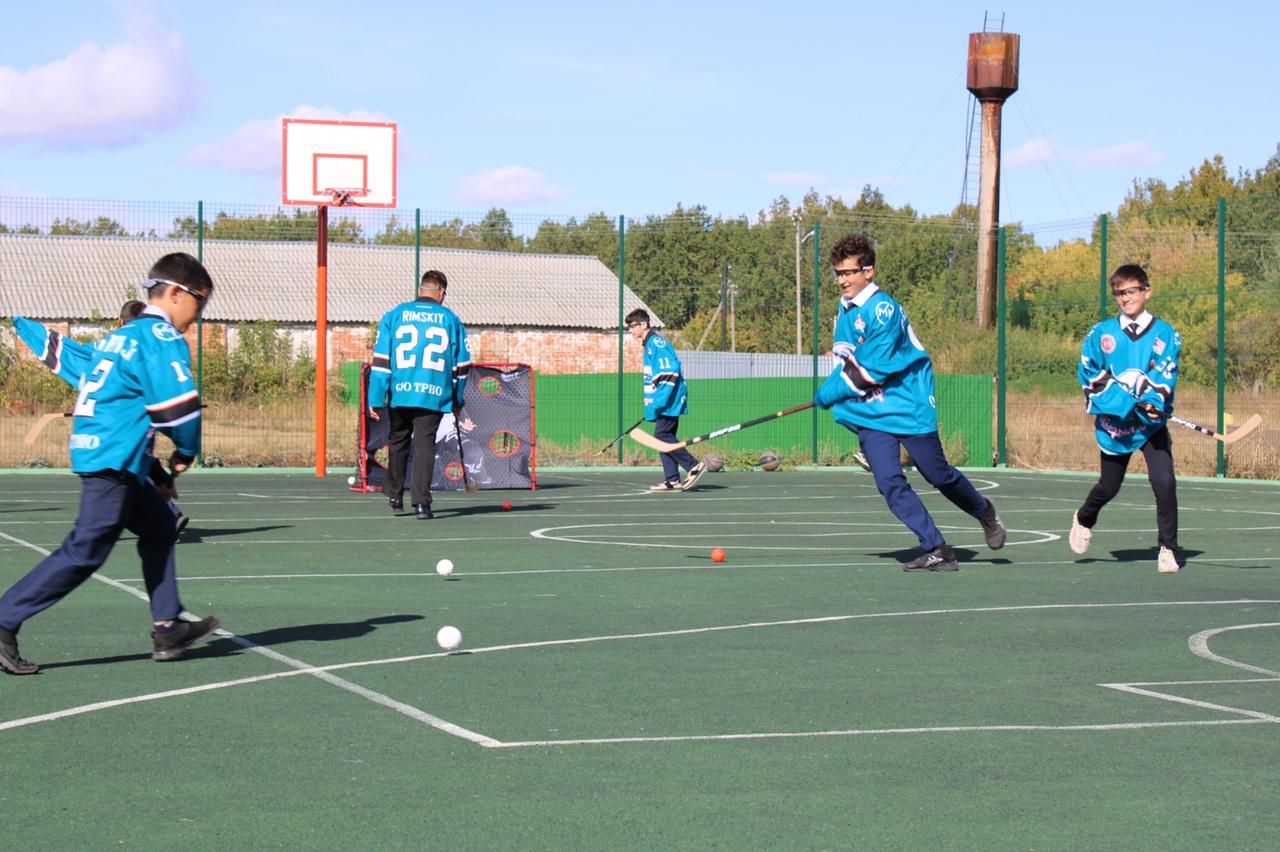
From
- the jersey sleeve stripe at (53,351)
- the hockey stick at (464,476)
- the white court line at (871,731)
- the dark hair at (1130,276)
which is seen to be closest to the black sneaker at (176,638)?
the white court line at (871,731)

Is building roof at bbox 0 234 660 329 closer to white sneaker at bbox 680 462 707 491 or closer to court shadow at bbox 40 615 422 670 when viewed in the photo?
white sneaker at bbox 680 462 707 491

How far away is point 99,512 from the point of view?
6.61 metres

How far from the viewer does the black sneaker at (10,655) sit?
6516mm

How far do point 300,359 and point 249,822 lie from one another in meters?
24.9

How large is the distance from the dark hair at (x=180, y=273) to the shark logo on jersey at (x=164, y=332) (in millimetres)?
161

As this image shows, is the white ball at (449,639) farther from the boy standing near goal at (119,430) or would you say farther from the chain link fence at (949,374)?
the chain link fence at (949,374)

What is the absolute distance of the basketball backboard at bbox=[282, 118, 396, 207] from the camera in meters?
22.0

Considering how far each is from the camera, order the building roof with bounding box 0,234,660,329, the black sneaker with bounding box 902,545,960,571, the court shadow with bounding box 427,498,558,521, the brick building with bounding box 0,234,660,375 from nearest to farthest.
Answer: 1. the black sneaker with bounding box 902,545,960,571
2. the court shadow with bounding box 427,498,558,521
3. the brick building with bounding box 0,234,660,375
4. the building roof with bounding box 0,234,660,329

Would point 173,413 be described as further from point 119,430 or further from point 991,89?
point 991,89

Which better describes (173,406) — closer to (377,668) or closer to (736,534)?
(377,668)

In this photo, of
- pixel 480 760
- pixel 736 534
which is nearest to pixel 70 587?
pixel 480 760

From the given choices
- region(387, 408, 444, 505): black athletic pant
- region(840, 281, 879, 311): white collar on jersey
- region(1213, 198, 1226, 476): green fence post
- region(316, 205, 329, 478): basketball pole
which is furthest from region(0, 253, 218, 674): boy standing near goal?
region(1213, 198, 1226, 476): green fence post

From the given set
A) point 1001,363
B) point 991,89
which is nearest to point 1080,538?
point 1001,363

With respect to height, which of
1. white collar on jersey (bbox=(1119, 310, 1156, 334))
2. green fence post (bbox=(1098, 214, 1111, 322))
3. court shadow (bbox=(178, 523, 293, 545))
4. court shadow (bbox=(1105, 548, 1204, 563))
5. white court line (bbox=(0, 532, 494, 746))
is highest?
green fence post (bbox=(1098, 214, 1111, 322))
